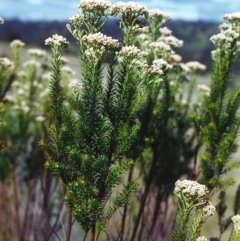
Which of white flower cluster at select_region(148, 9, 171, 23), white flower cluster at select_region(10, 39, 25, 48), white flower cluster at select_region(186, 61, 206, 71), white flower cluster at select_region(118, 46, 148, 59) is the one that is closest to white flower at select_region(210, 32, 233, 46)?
white flower cluster at select_region(148, 9, 171, 23)

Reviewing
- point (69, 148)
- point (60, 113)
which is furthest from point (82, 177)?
point (60, 113)

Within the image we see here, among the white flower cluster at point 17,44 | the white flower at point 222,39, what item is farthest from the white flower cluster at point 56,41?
the white flower cluster at point 17,44

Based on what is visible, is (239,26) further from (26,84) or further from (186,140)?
(26,84)

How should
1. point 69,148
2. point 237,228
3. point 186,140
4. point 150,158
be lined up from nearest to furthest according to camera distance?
point 237,228 → point 69,148 → point 150,158 → point 186,140

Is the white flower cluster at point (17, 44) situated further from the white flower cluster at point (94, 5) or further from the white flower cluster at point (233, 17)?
the white flower cluster at point (94, 5)

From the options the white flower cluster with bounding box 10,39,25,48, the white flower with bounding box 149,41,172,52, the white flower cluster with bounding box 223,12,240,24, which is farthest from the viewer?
the white flower cluster with bounding box 10,39,25,48

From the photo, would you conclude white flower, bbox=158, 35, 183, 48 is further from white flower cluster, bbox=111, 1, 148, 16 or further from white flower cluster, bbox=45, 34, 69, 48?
white flower cluster, bbox=45, 34, 69, 48

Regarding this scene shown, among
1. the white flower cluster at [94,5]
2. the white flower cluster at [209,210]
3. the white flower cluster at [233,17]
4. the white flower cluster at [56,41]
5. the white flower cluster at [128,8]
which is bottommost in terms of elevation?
the white flower cluster at [209,210]

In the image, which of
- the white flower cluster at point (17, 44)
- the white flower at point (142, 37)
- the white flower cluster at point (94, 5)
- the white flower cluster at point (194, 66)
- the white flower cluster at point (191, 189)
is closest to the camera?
the white flower cluster at point (191, 189)
